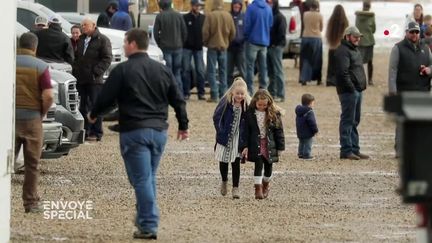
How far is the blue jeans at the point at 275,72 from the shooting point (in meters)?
30.5

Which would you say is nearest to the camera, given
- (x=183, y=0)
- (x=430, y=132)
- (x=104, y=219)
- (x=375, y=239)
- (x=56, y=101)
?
(x=430, y=132)

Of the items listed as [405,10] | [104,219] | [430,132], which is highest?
[430,132]

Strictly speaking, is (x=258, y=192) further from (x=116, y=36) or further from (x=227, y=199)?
(x=116, y=36)

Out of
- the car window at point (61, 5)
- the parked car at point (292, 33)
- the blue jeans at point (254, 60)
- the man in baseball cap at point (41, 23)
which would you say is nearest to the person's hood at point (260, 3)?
the blue jeans at point (254, 60)

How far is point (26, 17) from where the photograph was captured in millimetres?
24188

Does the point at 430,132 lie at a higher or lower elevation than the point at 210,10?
higher

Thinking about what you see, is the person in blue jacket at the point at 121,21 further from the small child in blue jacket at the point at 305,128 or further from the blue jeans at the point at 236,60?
the small child in blue jacket at the point at 305,128

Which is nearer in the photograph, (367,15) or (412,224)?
(412,224)

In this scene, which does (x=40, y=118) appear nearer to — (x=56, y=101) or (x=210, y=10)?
(x=56, y=101)

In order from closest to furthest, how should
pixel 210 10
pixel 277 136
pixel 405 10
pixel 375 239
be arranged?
1. pixel 375 239
2. pixel 277 136
3. pixel 210 10
4. pixel 405 10

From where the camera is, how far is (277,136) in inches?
653

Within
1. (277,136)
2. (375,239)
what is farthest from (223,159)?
(375,239)

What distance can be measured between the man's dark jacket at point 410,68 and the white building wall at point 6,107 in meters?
8.42

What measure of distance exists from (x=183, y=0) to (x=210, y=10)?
379 centimetres
